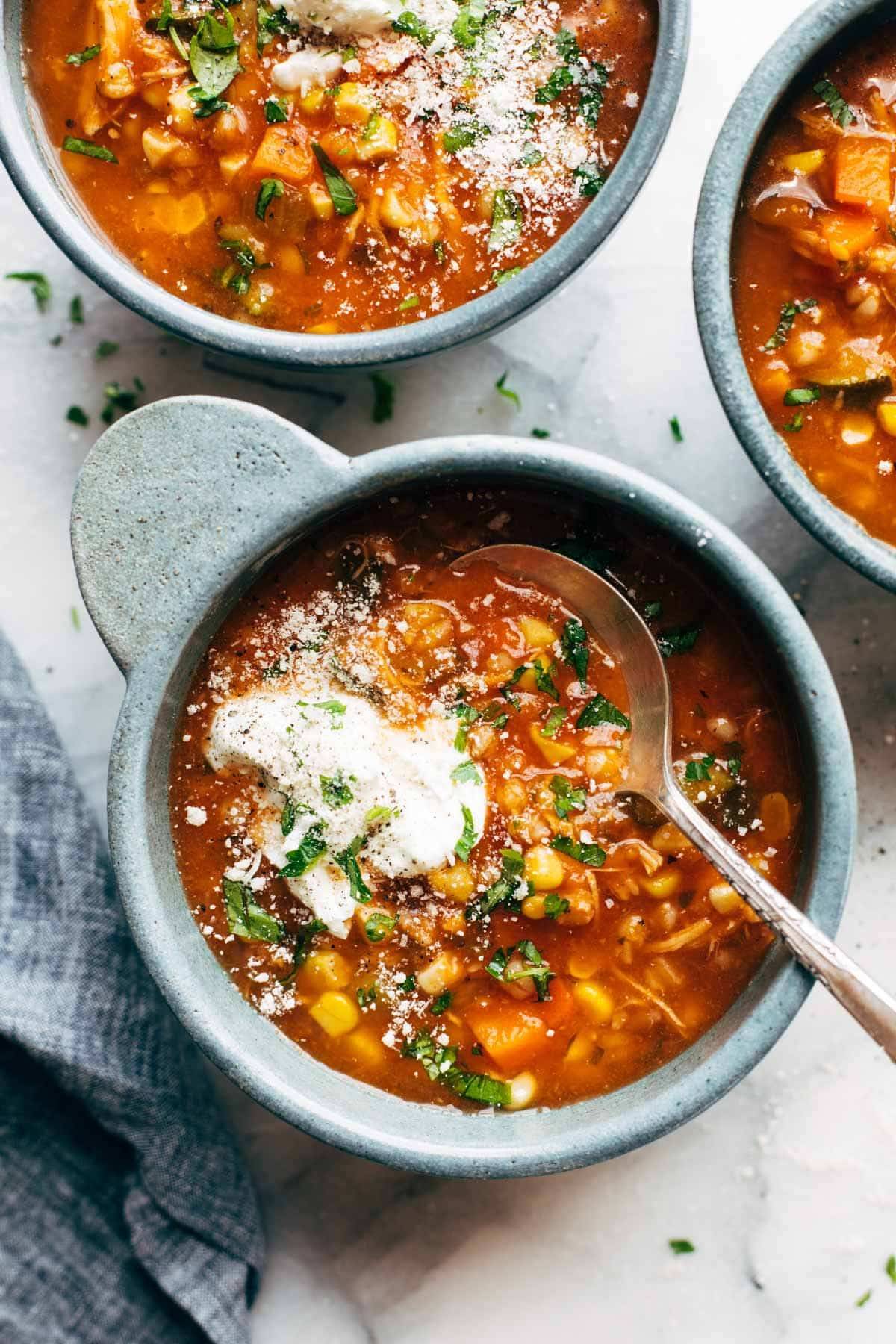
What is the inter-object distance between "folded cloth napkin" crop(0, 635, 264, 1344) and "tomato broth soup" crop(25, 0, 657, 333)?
40.5 inches

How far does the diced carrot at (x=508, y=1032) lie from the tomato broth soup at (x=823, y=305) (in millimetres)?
1039

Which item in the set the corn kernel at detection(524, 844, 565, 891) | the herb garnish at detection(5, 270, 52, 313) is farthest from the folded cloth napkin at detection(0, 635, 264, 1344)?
the corn kernel at detection(524, 844, 565, 891)

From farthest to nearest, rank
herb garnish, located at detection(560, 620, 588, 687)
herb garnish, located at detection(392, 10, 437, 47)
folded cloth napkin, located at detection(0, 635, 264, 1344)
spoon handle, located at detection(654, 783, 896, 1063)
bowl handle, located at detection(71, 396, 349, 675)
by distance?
folded cloth napkin, located at detection(0, 635, 264, 1344)
herb garnish, located at detection(392, 10, 437, 47)
herb garnish, located at detection(560, 620, 588, 687)
bowl handle, located at detection(71, 396, 349, 675)
spoon handle, located at detection(654, 783, 896, 1063)

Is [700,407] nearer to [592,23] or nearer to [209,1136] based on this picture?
[592,23]

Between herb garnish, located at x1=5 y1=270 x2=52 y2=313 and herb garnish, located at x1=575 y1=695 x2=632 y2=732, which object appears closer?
herb garnish, located at x1=575 y1=695 x2=632 y2=732

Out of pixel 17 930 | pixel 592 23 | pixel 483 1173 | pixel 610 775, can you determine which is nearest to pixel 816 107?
pixel 592 23

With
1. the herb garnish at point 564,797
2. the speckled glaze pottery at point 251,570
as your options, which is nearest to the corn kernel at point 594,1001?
the speckled glaze pottery at point 251,570

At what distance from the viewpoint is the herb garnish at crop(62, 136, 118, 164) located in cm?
231

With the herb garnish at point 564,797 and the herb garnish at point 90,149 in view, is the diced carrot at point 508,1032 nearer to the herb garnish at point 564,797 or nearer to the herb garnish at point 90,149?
the herb garnish at point 564,797

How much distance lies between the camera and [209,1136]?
2613 mm

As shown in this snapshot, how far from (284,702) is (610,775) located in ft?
1.86

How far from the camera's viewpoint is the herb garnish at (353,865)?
83.0 inches

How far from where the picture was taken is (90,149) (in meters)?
2.31

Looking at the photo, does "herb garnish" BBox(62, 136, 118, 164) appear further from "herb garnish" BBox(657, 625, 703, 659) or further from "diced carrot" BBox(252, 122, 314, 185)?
"herb garnish" BBox(657, 625, 703, 659)
